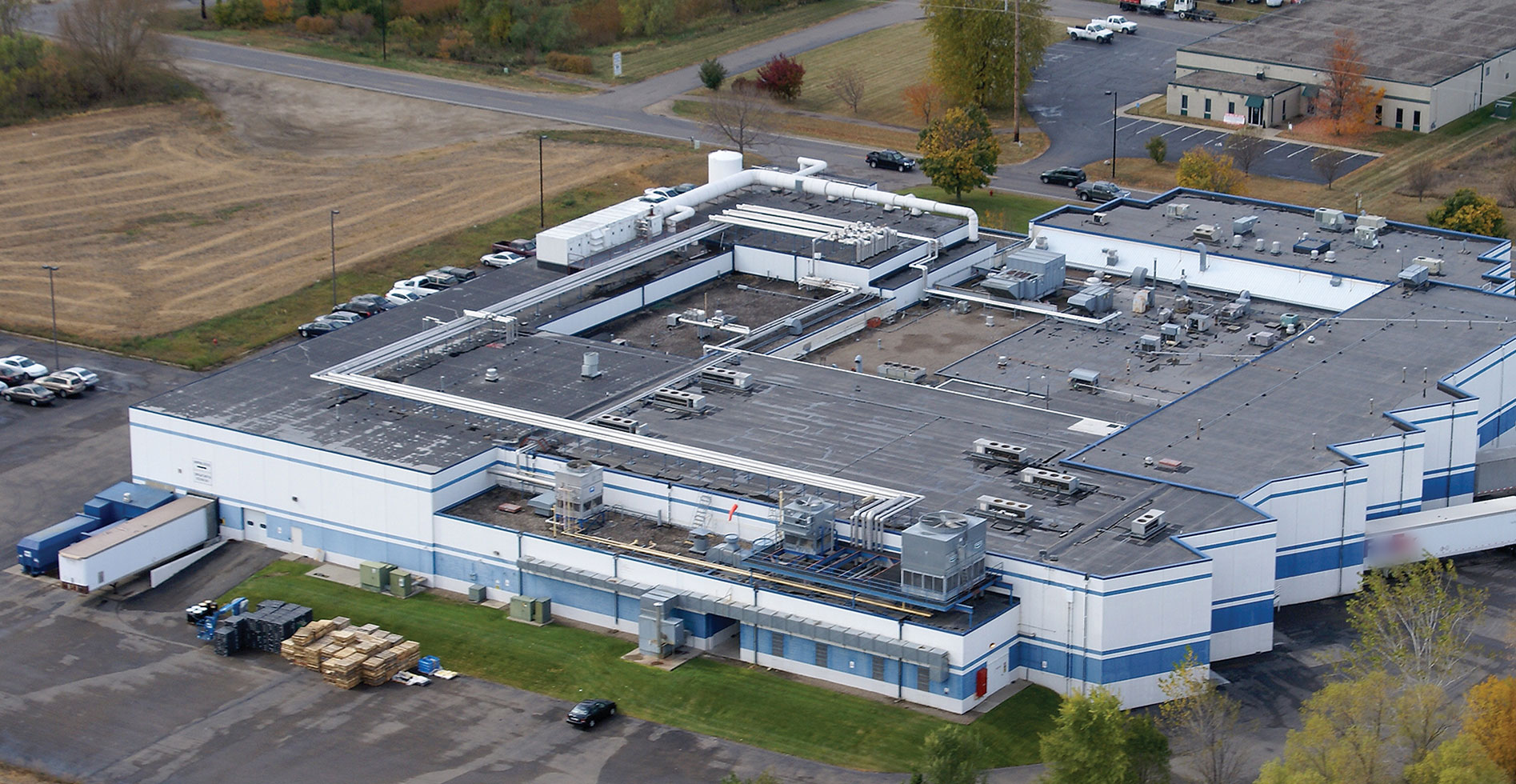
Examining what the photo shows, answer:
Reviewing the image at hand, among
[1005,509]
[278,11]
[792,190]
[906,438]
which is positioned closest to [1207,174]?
[792,190]

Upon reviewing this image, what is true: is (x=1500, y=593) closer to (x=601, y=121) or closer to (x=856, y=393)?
(x=856, y=393)

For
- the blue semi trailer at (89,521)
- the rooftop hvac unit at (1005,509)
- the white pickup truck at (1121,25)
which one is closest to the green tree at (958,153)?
the white pickup truck at (1121,25)

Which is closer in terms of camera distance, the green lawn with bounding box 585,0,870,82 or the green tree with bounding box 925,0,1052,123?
the green tree with bounding box 925,0,1052,123

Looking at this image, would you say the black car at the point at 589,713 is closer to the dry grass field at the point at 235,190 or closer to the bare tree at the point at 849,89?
the dry grass field at the point at 235,190

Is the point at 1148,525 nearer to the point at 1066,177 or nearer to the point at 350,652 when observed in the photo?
the point at 350,652

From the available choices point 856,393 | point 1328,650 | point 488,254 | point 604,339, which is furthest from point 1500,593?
point 488,254

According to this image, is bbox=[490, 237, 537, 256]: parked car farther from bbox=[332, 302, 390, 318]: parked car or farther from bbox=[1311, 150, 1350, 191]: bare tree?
bbox=[1311, 150, 1350, 191]: bare tree

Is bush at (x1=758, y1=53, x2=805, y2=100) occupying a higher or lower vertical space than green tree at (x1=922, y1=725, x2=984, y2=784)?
higher

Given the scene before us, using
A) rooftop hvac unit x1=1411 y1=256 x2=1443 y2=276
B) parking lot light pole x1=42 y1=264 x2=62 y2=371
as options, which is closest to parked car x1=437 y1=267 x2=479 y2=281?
parking lot light pole x1=42 y1=264 x2=62 y2=371
